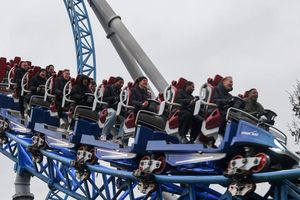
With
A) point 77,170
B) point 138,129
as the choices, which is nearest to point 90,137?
point 77,170

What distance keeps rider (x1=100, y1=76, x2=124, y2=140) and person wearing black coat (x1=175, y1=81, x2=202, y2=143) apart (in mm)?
1382

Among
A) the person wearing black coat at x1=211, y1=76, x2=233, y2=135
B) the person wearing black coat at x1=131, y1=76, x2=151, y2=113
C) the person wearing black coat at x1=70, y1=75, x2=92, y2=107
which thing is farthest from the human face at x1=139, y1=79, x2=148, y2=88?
the person wearing black coat at x1=211, y1=76, x2=233, y2=135

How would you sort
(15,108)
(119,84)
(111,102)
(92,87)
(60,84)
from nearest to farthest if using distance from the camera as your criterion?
(111,102)
(119,84)
(92,87)
(60,84)
(15,108)

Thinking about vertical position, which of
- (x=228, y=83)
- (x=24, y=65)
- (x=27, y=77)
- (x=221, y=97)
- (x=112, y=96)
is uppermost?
(x=24, y=65)

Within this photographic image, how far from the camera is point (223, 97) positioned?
21.7ft

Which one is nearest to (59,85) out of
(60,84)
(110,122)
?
(60,84)

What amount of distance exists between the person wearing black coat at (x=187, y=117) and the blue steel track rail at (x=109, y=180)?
1.48 feet

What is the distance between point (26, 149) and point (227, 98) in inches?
201

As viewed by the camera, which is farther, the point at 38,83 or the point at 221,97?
the point at 38,83

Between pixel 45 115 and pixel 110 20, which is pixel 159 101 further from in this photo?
pixel 110 20

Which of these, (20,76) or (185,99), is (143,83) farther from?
(20,76)

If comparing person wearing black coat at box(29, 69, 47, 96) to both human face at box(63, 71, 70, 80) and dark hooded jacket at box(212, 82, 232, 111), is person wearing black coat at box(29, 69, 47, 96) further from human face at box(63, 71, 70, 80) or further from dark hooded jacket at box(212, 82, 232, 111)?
dark hooded jacket at box(212, 82, 232, 111)

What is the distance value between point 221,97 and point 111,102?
220 centimetres

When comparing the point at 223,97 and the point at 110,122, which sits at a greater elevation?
the point at 110,122
